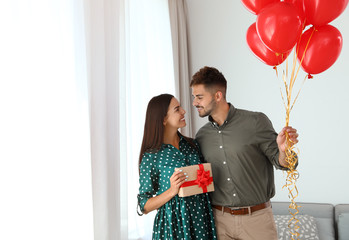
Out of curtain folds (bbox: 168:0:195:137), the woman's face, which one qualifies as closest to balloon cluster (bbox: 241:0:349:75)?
the woman's face

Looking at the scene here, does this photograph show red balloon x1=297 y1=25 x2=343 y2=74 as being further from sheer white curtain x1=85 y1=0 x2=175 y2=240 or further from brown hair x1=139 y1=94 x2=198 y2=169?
sheer white curtain x1=85 y1=0 x2=175 y2=240

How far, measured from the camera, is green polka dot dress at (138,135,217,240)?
1.68 m

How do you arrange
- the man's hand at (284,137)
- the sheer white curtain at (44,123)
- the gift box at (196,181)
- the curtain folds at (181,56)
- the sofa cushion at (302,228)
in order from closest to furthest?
the sheer white curtain at (44,123) → the man's hand at (284,137) → the gift box at (196,181) → the sofa cushion at (302,228) → the curtain folds at (181,56)

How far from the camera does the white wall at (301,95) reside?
3080mm

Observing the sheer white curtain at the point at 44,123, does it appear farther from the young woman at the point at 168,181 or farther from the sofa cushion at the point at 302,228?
the sofa cushion at the point at 302,228

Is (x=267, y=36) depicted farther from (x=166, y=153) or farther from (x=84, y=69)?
(x=84, y=69)

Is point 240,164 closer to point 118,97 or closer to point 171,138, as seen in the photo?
point 171,138

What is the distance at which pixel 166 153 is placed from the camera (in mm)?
1782

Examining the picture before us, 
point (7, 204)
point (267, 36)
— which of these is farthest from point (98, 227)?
point (267, 36)

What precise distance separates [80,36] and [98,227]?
1.01 metres

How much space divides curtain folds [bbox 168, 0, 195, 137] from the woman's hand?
1638 mm

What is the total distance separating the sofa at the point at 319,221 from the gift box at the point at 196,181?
56.5 inches

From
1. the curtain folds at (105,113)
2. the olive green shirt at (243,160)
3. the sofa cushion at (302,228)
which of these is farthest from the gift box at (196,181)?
the sofa cushion at (302,228)

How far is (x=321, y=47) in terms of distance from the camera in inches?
63.7
